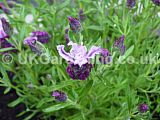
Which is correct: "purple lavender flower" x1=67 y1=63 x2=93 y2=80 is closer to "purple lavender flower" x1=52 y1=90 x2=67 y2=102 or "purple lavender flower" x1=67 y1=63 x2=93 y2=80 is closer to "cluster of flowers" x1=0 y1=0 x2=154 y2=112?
"cluster of flowers" x1=0 y1=0 x2=154 y2=112

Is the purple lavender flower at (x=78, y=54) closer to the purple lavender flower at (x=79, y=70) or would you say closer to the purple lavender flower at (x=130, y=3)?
the purple lavender flower at (x=79, y=70)

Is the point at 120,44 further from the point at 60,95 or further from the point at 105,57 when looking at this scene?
the point at 60,95

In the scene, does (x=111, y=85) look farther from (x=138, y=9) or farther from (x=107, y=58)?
(x=138, y=9)

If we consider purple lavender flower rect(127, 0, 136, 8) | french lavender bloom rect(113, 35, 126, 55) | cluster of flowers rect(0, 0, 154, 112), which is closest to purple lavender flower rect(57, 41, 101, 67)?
cluster of flowers rect(0, 0, 154, 112)

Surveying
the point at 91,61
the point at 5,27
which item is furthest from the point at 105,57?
the point at 5,27

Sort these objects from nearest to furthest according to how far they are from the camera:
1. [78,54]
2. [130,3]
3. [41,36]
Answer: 1. [78,54]
2. [130,3]
3. [41,36]

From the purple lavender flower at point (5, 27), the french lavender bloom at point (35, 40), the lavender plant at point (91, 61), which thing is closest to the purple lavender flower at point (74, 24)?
the lavender plant at point (91, 61)

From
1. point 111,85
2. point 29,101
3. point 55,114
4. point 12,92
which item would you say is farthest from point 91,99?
point 12,92
